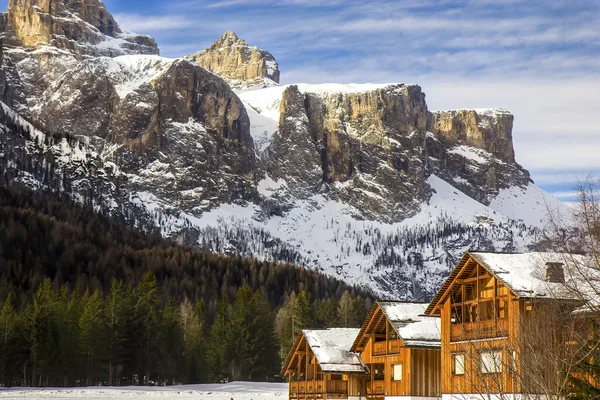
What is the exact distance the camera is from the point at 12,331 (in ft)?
302

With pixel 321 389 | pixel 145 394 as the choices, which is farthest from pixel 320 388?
pixel 145 394

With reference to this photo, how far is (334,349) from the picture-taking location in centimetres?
6106

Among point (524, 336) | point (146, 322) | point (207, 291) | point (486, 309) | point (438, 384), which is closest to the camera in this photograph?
point (524, 336)

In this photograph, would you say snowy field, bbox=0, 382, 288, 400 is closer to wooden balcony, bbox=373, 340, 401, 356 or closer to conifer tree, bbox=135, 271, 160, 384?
conifer tree, bbox=135, 271, 160, 384

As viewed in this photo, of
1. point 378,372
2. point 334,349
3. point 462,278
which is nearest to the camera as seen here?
point 462,278

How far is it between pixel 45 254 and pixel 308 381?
140 metres

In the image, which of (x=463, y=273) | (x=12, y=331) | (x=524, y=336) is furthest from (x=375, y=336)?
(x=12, y=331)

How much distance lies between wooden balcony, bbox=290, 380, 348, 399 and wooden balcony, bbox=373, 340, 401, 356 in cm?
424

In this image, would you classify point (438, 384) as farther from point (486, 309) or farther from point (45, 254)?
point (45, 254)

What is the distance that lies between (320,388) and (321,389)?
258 mm

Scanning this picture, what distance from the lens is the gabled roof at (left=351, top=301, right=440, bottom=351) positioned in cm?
5294

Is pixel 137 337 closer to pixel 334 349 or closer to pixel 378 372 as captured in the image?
pixel 334 349

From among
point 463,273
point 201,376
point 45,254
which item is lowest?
point 201,376

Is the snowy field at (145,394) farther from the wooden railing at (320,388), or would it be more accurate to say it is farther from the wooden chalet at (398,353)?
the wooden chalet at (398,353)
